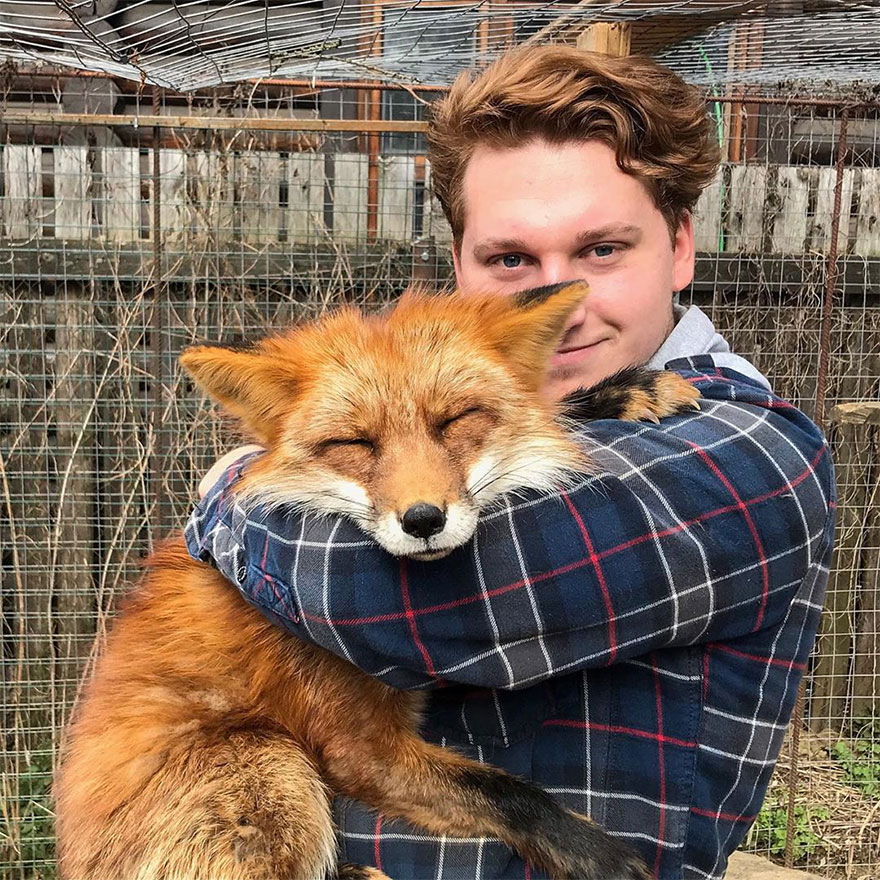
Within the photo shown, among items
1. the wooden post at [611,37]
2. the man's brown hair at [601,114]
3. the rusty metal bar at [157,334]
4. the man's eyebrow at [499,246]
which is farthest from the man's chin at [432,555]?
the rusty metal bar at [157,334]

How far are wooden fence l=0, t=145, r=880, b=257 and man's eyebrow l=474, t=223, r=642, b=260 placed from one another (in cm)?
303

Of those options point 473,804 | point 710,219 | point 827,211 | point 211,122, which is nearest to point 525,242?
point 473,804

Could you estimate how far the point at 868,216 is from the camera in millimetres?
5137

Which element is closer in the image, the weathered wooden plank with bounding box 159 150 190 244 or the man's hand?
the man's hand

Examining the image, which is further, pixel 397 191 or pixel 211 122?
pixel 397 191

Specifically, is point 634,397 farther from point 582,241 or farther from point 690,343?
point 582,241

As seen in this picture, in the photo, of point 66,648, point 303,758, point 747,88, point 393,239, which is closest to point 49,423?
point 66,648

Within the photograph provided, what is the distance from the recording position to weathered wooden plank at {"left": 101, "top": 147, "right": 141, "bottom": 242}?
15.3ft

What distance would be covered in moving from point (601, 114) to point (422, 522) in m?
1.00

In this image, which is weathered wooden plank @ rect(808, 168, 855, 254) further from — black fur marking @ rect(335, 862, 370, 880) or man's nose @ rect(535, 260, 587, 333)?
black fur marking @ rect(335, 862, 370, 880)

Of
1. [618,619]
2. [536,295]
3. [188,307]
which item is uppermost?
[536,295]

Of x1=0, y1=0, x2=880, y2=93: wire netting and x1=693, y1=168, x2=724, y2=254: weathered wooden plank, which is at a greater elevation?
x1=0, y1=0, x2=880, y2=93: wire netting

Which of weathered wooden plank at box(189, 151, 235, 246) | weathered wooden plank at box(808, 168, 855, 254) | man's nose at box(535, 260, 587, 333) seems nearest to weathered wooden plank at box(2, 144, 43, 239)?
weathered wooden plank at box(189, 151, 235, 246)

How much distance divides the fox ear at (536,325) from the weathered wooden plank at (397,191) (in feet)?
10.7
